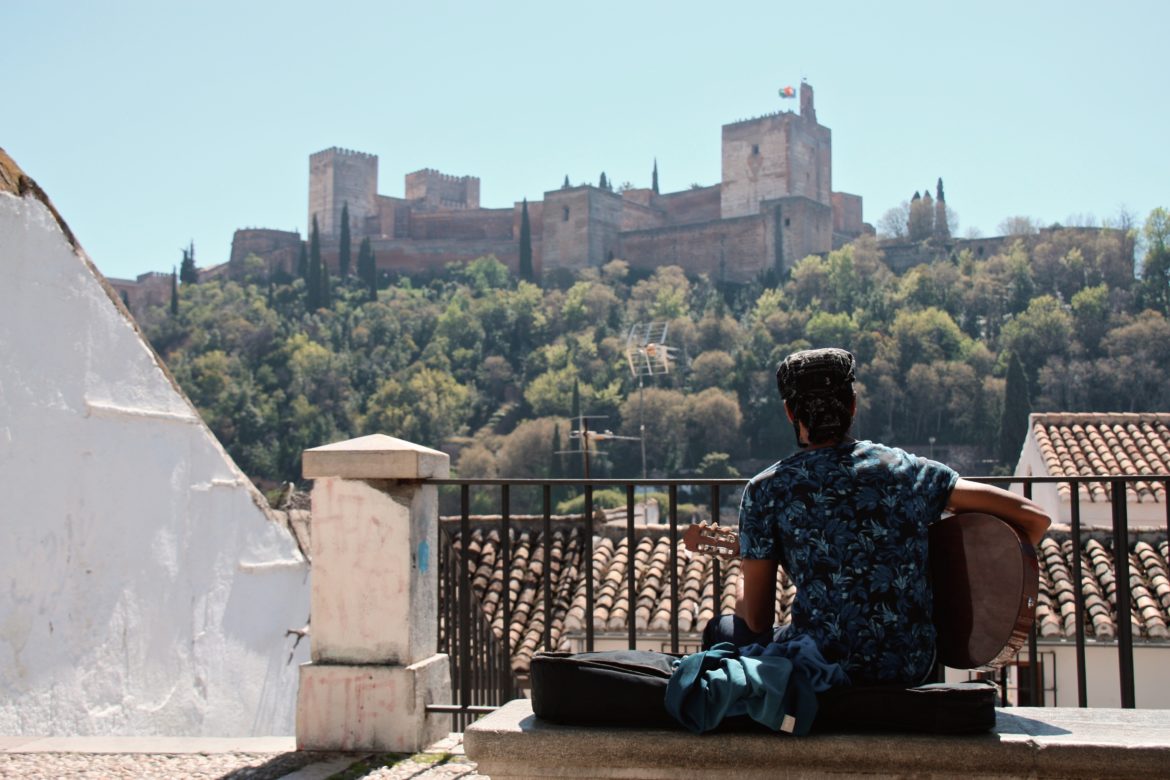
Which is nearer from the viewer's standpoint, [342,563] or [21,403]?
[342,563]

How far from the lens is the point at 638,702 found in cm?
241

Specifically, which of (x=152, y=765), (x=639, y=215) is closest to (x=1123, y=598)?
(x=152, y=765)

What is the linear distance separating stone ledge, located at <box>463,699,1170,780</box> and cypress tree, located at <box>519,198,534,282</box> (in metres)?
82.4

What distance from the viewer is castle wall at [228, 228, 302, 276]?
8600cm

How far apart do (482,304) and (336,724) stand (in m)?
75.6

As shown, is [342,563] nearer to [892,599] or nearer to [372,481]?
[372,481]

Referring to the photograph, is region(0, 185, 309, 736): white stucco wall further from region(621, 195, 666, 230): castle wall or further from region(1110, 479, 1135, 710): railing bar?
region(621, 195, 666, 230): castle wall

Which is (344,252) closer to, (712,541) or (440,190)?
(440,190)

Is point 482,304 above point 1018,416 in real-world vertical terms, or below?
above

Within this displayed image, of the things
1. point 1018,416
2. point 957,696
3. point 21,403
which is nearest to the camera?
point 957,696

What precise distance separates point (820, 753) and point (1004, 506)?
649mm

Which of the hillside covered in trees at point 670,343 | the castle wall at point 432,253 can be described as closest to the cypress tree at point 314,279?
the hillside covered in trees at point 670,343

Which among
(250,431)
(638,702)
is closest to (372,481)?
(638,702)

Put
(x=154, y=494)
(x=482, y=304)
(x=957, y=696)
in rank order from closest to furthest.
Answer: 1. (x=957, y=696)
2. (x=154, y=494)
3. (x=482, y=304)
